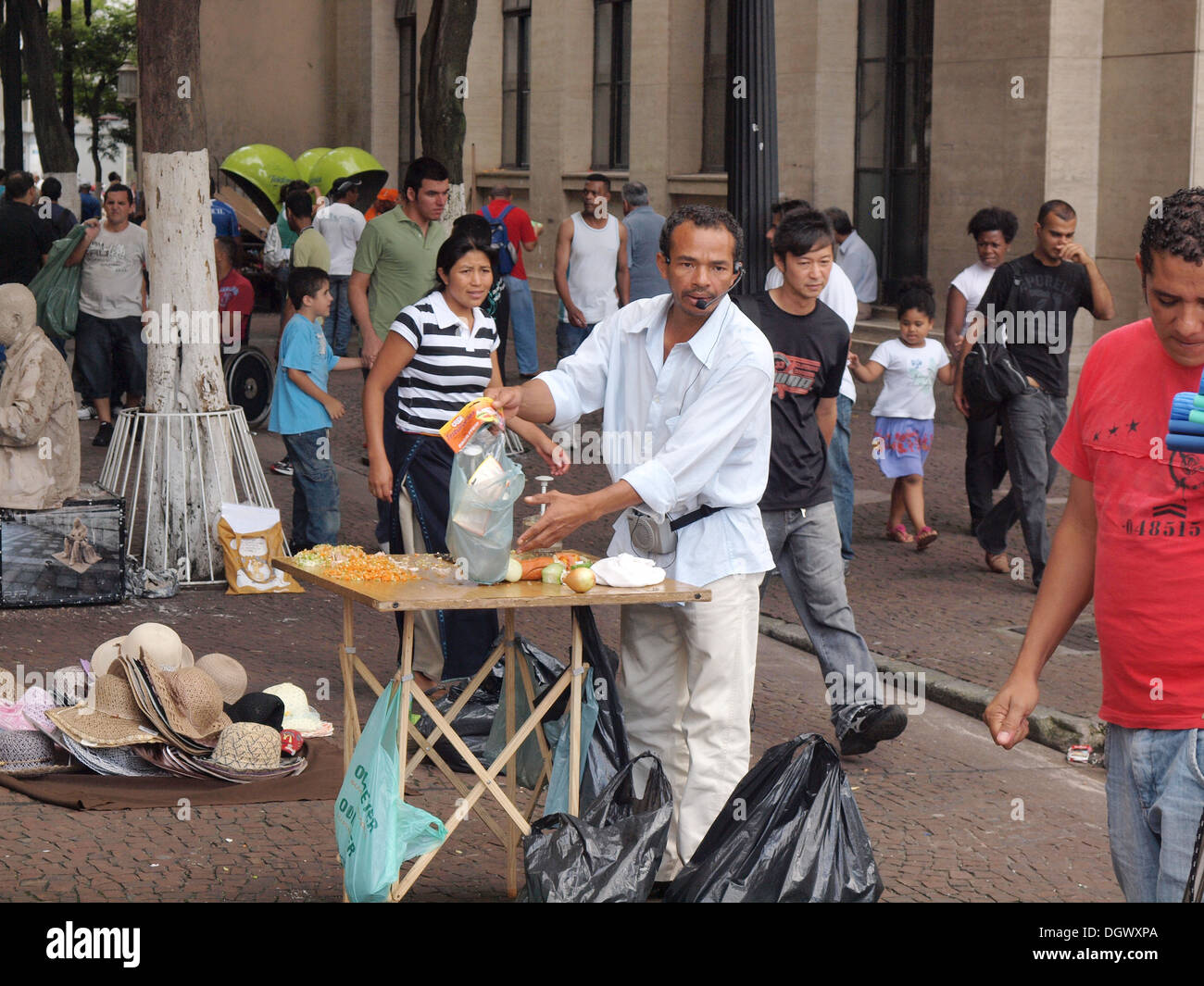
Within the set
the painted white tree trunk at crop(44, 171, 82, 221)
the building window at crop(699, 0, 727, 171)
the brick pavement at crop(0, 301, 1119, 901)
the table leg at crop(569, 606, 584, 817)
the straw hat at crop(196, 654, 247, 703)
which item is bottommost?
the brick pavement at crop(0, 301, 1119, 901)

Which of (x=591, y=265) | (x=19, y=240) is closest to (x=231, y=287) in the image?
(x=19, y=240)

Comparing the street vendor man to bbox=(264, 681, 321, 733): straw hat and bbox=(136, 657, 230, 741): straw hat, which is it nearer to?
bbox=(136, 657, 230, 741): straw hat

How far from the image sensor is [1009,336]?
8.88 m

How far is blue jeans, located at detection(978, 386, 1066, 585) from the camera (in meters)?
8.82

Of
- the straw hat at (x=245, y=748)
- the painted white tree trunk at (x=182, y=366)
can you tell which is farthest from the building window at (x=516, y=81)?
the straw hat at (x=245, y=748)

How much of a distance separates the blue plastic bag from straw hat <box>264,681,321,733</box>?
2.12m

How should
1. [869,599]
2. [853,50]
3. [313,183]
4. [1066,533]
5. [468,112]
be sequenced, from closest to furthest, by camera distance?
[1066,533]
[869,599]
[853,50]
[468,112]
[313,183]

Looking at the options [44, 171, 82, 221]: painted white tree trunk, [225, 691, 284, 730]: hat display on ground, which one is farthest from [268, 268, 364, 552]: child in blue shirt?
[44, 171, 82, 221]: painted white tree trunk

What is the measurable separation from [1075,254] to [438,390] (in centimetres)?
414

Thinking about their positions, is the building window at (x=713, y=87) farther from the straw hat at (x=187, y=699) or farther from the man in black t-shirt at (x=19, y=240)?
the straw hat at (x=187, y=699)

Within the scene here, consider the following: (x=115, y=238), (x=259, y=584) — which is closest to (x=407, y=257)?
(x=259, y=584)

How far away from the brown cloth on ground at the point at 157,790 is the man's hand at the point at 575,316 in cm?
851
